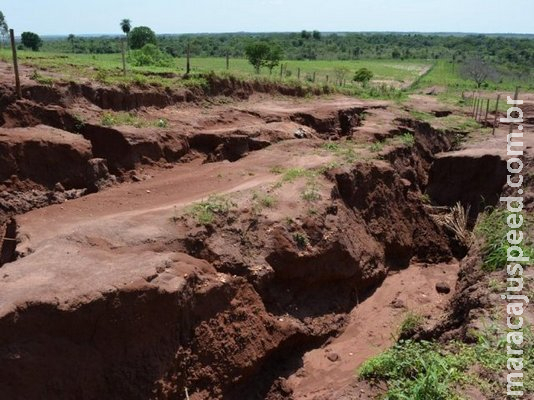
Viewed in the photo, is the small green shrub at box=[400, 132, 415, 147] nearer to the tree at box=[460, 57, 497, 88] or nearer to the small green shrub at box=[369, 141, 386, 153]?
the small green shrub at box=[369, 141, 386, 153]

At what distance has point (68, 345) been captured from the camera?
20.2 ft

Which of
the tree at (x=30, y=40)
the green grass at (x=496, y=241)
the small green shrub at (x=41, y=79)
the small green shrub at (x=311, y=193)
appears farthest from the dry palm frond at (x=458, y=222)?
the tree at (x=30, y=40)

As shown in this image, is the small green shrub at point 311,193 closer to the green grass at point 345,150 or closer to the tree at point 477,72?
the green grass at point 345,150

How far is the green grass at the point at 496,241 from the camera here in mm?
8750

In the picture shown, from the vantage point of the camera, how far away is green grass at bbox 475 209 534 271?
344 inches

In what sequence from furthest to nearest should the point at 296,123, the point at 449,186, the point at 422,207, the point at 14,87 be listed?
the point at 296,123
the point at 449,186
the point at 422,207
the point at 14,87

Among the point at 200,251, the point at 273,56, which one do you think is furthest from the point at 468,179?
the point at 273,56

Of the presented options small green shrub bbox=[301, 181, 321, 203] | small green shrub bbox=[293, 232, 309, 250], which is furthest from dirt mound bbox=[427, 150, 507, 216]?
small green shrub bbox=[293, 232, 309, 250]

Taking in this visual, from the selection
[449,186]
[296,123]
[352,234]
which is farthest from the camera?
[296,123]

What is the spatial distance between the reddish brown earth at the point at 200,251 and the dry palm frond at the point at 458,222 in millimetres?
264

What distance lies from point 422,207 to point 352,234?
3.48m

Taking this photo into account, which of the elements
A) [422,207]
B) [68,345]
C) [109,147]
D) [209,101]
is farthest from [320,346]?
[209,101]

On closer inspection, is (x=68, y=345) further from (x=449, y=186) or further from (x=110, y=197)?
(x=449, y=186)

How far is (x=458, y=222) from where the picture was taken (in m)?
12.9
